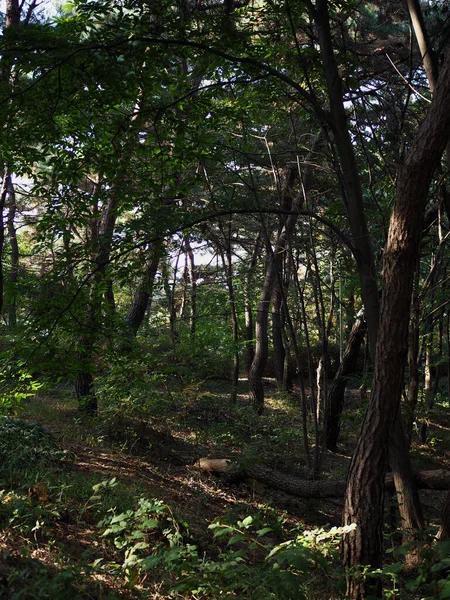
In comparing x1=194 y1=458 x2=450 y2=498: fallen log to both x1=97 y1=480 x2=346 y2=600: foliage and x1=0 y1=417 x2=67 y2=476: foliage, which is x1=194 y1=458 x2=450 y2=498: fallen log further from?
x1=0 y1=417 x2=67 y2=476: foliage

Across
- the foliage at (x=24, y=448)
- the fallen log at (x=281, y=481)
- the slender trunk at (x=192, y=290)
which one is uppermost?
the slender trunk at (x=192, y=290)

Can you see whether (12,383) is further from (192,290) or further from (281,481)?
(192,290)

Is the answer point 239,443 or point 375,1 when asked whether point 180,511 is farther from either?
point 375,1

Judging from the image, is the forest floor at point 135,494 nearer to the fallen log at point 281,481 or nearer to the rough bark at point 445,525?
the fallen log at point 281,481

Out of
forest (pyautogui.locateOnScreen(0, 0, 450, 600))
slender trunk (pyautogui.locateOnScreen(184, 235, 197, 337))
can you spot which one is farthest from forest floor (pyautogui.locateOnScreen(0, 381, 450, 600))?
slender trunk (pyautogui.locateOnScreen(184, 235, 197, 337))

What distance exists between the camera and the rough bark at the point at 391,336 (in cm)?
419

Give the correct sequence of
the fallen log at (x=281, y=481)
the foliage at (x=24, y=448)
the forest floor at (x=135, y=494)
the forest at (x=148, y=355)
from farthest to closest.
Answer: the fallen log at (x=281, y=481) → the foliage at (x=24, y=448) → the forest at (x=148, y=355) → the forest floor at (x=135, y=494)

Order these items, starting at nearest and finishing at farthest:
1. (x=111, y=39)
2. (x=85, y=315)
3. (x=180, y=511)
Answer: (x=111, y=39), (x=85, y=315), (x=180, y=511)

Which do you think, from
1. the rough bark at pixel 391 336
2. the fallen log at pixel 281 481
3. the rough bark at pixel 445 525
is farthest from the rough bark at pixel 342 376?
the rough bark at pixel 391 336

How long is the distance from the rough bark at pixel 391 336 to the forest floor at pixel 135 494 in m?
0.84

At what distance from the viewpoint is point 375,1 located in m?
11.3

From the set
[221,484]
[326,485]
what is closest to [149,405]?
[221,484]

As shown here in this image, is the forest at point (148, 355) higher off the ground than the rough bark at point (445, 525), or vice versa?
the forest at point (148, 355)

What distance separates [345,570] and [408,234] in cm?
Answer: 283
